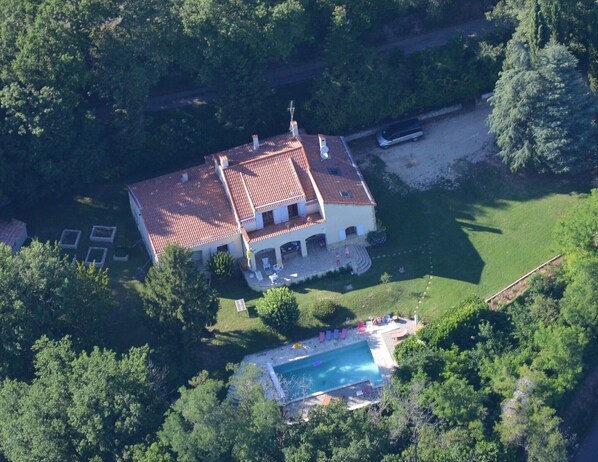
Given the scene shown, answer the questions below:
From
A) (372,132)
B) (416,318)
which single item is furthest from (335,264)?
(372,132)

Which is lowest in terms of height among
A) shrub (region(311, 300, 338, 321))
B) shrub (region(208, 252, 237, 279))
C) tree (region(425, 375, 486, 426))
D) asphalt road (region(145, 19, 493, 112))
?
tree (region(425, 375, 486, 426))

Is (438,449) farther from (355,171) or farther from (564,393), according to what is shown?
(355,171)

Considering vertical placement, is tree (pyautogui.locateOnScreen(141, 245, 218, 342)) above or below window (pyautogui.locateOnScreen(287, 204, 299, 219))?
below

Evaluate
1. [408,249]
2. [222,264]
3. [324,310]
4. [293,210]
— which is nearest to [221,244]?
[222,264]

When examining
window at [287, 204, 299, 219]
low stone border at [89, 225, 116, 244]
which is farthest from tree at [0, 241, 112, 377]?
window at [287, 204, 299, 219]

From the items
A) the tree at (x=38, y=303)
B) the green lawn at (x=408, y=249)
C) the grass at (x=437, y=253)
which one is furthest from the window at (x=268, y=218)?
the tree at (x=38, y=303)

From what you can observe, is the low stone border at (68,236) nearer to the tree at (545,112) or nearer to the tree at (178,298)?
the tree at (178,298)

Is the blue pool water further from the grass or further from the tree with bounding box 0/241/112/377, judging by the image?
the tree with bounding box 0/241/112/377

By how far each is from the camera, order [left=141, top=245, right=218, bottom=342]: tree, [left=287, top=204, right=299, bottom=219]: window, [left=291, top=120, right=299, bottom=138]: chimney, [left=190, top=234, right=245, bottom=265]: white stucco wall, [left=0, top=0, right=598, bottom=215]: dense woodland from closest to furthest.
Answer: [left=141, top=245, right=218, bottom=342]: tree → [left=0, top=0, right=598, bottom=215]: dense woodland → [left=190, top=234, right=245, bottom=265]: white stucco wall → [left=287, top=204, right=299, bottom=219]: window → [left=291, top=120, right=299, bottom=138]: chimney
